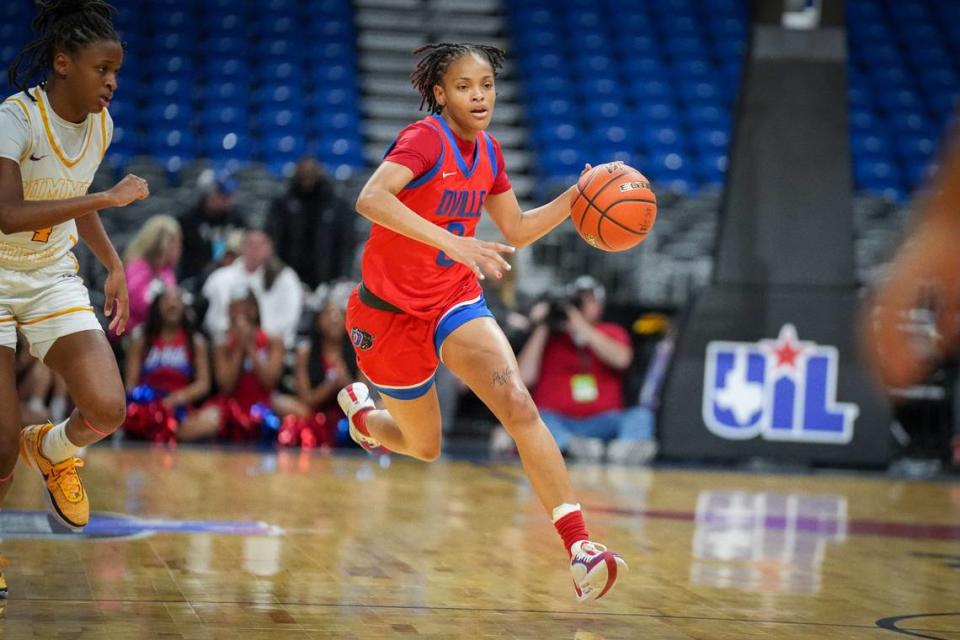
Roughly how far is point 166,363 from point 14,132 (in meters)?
6.30

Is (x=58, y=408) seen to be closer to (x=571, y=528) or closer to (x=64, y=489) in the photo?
(x=64, y=489)

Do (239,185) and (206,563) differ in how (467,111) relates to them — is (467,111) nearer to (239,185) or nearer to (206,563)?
(206,563)

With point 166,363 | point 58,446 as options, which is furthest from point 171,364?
point 58,446

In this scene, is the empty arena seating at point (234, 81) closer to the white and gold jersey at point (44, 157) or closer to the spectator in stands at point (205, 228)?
the spectator in stands at point (205, 228)

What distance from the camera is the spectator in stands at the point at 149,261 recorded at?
10898mm

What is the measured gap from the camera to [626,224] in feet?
16.2

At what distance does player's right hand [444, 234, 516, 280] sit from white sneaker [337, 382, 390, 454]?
70.9 inches

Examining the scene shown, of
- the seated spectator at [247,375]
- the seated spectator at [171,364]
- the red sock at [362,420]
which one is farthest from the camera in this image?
the seated spectator at [247,375]

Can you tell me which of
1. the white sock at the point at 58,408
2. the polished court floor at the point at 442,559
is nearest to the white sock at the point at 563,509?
the polished court floor at the point at 442,559

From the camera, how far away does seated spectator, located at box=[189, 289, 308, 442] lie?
35.2ft

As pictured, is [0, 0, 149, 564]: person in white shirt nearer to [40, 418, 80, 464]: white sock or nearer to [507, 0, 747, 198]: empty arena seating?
[40, 418, 80, 464]: white sock

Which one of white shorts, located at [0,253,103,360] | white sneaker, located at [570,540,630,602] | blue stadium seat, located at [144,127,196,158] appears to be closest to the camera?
white sneaker, located at [570,540,630,602]

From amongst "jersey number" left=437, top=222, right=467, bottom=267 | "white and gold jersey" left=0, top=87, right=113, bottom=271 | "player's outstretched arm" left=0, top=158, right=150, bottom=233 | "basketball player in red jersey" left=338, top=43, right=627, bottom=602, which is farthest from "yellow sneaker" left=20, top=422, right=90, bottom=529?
"jersey number" left=437, top=222, right=467, bottom=267

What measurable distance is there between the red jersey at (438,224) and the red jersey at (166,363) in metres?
5.85
